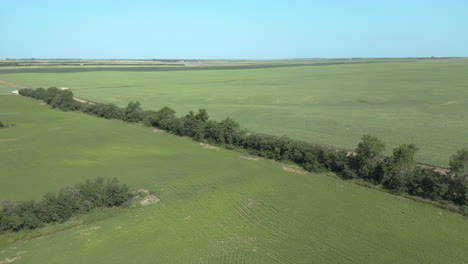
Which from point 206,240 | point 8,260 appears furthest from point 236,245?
point 8,260

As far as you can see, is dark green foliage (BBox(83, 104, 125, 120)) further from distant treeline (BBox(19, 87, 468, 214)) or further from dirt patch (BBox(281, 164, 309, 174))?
dirt patch (BBox(281, 164, 309, 174))

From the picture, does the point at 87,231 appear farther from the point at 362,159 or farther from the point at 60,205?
the point at 362,159

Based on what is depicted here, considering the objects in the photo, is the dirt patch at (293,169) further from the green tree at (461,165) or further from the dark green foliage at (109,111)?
the dark green foliage at (109,111)

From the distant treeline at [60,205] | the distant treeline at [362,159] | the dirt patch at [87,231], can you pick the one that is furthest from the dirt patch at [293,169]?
the dirt patch at [87,231]

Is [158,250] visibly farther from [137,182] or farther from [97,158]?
[97,158]

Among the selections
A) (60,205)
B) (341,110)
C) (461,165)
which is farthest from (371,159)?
(341,110)

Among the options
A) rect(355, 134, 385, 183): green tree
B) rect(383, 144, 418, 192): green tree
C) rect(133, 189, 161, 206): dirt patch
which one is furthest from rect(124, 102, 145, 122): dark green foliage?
rect(383, 144, 418, 192): green tree
